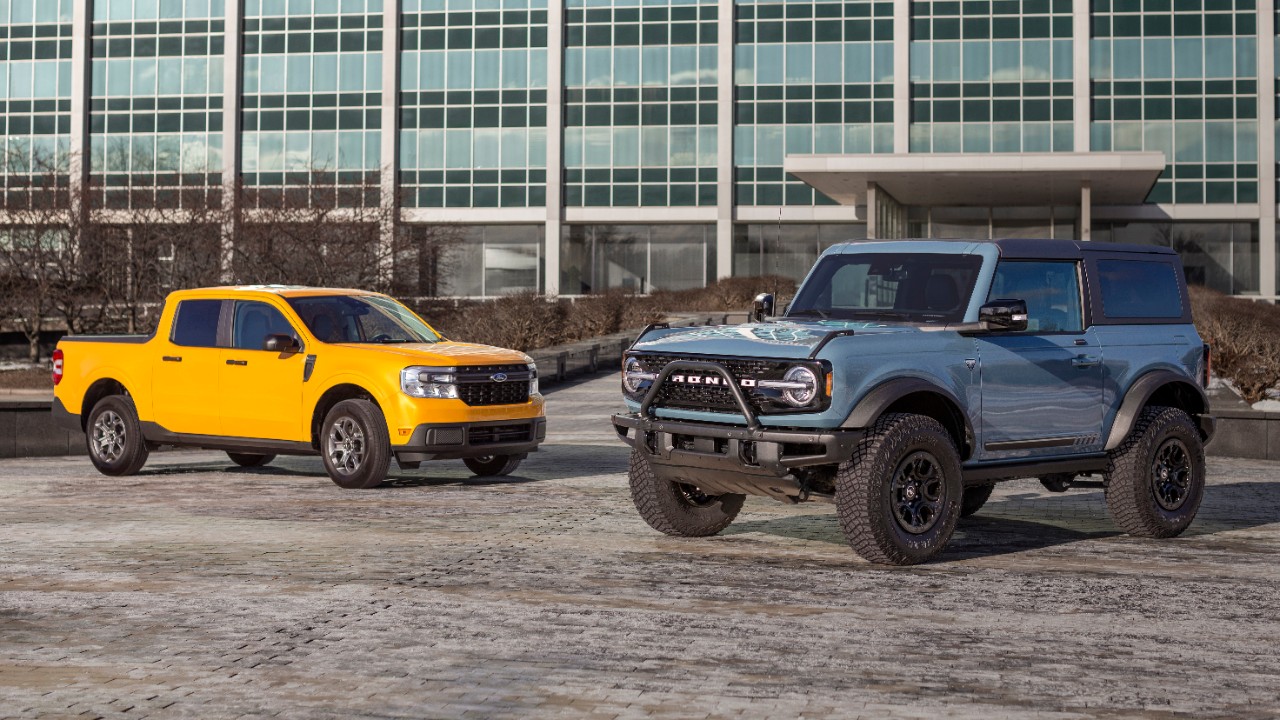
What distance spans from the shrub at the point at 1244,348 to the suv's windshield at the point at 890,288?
13.8 metres

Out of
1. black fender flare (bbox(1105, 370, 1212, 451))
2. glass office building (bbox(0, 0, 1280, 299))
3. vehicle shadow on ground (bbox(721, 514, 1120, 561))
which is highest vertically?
glass office building (bbox(0, 0, 1280, 299))

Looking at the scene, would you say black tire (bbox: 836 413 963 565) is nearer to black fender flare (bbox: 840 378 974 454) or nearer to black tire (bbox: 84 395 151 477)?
black fender flare (bbox: 840 378 974 454)

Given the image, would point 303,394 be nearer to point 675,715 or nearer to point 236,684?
point 236,684

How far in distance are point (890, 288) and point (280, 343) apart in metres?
6.28

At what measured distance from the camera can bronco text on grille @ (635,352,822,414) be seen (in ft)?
30.9

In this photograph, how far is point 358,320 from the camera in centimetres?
1527

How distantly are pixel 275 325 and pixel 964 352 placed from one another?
24.3 ft

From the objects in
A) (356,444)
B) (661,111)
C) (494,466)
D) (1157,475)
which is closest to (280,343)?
(356,444)

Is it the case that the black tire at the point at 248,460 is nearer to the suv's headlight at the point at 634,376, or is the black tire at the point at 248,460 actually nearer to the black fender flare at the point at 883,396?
the suv's headlight at the point at 634,376

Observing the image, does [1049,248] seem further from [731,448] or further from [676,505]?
[676,505]

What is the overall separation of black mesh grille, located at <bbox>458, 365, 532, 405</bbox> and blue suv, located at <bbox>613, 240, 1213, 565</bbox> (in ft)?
12.6

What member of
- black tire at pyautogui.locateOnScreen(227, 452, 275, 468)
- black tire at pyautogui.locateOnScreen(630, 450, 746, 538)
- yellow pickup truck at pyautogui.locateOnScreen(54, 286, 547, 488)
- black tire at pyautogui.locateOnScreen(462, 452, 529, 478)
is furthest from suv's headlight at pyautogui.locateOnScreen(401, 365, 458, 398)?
black tire at pyautogui.locateOnScreen(630, 450, 746, 538)

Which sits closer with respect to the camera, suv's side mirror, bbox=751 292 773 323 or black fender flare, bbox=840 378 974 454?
black fender flare, bbox=840 378 974 454

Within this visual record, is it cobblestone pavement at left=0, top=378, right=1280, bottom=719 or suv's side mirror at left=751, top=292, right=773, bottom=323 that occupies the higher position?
suv's side mirror at left=751, top=292, right=773, bottom=323
